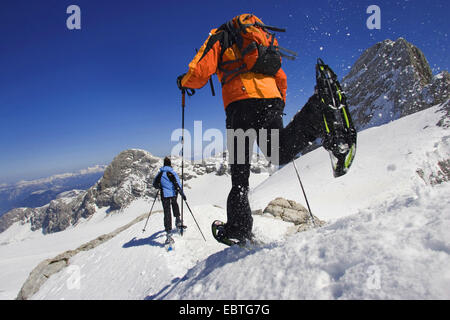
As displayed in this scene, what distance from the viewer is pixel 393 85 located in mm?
55719

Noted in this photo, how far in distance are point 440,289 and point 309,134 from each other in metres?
1.65

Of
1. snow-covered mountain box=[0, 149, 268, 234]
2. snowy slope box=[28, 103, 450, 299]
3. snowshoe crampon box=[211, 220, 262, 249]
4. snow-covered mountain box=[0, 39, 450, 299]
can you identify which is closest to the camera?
snowy slope box=[28, 103, 450, 299]

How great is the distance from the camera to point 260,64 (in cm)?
251

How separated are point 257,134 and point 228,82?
0.74 meters

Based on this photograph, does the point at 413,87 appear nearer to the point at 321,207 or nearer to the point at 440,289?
the point at 321,207

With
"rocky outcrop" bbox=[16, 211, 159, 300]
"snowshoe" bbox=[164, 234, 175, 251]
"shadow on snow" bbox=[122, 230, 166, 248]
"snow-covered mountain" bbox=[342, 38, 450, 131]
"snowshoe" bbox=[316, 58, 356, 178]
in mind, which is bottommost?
"rocky outcrop" bbox=[16, 211, 159, 300]

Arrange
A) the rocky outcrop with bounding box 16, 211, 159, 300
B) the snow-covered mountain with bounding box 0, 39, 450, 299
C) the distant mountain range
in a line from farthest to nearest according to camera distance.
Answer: the distant mountain range
the rocky outcrop with bounding box 16, 211, 159, 300
the snow-covered mountain with bounding box 0, 39, 450, 299

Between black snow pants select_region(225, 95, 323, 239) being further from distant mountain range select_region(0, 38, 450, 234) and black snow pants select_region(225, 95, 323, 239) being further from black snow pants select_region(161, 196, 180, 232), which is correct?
distant mountain range select_region(0, 38, 450, 234)

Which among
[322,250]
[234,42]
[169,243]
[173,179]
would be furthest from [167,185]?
[322,250]

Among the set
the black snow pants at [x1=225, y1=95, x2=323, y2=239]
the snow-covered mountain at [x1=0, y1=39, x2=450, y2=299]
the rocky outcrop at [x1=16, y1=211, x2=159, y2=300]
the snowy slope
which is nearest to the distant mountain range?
the snow-covered mountain at [x1=0, y1=39, x2=450, y2=299]

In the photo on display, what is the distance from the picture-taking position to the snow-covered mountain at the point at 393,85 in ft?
141

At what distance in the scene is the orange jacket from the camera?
2442 mm

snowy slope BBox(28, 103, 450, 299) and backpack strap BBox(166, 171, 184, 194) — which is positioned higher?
backpack strap BBox(166, 171, 184, 194)

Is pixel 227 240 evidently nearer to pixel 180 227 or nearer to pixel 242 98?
pixel 242 98
